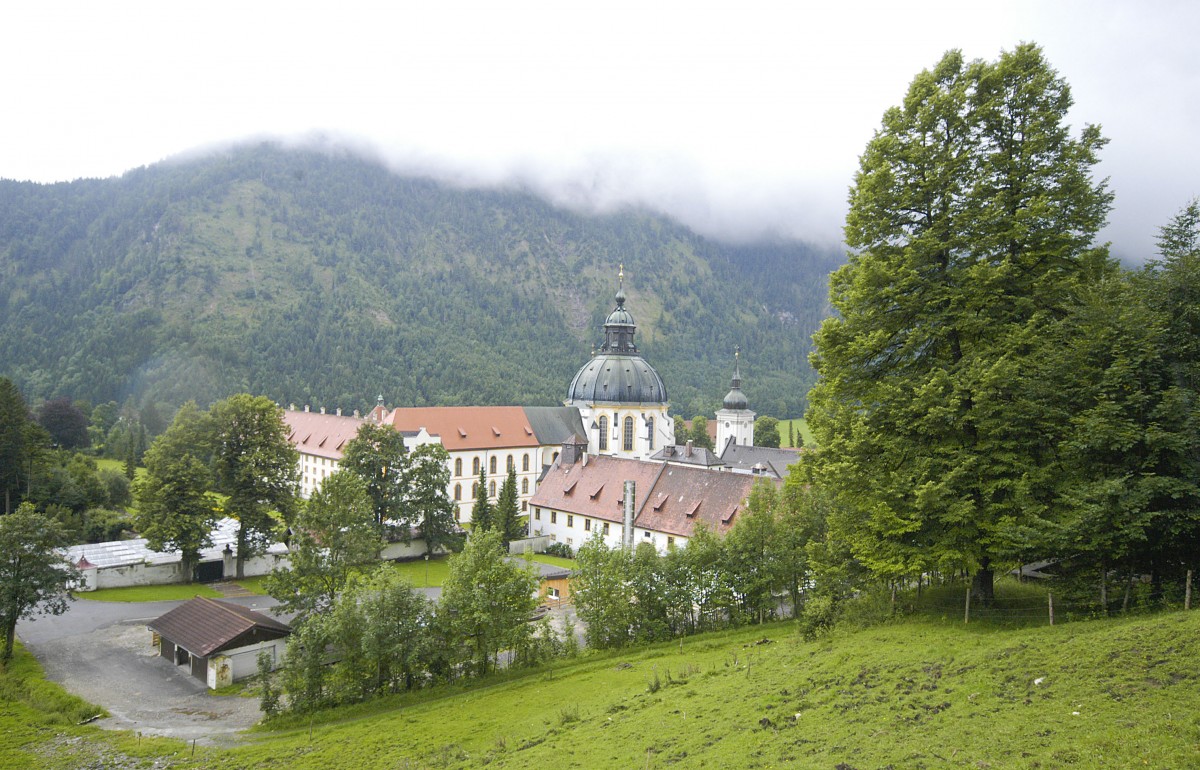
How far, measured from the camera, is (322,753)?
75.2ft

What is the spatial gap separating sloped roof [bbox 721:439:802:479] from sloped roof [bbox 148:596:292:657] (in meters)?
53.6

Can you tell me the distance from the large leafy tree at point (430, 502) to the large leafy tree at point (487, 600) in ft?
94.2

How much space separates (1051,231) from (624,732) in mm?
16913

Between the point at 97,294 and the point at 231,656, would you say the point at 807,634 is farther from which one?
the point at 97,294

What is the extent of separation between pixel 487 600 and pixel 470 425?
54.3 metres

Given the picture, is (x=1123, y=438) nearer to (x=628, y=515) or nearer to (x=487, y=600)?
(x=487, y=600)

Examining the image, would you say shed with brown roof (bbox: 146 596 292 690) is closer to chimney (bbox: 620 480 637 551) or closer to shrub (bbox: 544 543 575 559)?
chimney (bbox: 620 480 637 551)

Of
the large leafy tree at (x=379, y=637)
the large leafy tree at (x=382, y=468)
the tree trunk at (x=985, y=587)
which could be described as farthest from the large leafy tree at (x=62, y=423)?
the tree trunk at (x=985, y=587)

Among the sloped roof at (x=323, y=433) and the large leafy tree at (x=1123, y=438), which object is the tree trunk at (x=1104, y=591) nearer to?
the large leafy tree at (x=1123, y=438)

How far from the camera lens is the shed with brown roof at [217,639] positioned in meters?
32.8

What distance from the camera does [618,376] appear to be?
282 feet

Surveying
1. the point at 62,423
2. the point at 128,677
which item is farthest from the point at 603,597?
the point at 62,423

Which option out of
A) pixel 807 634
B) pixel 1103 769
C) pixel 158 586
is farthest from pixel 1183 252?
pixel 158 586

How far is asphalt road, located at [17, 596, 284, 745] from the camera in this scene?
91.0ft
